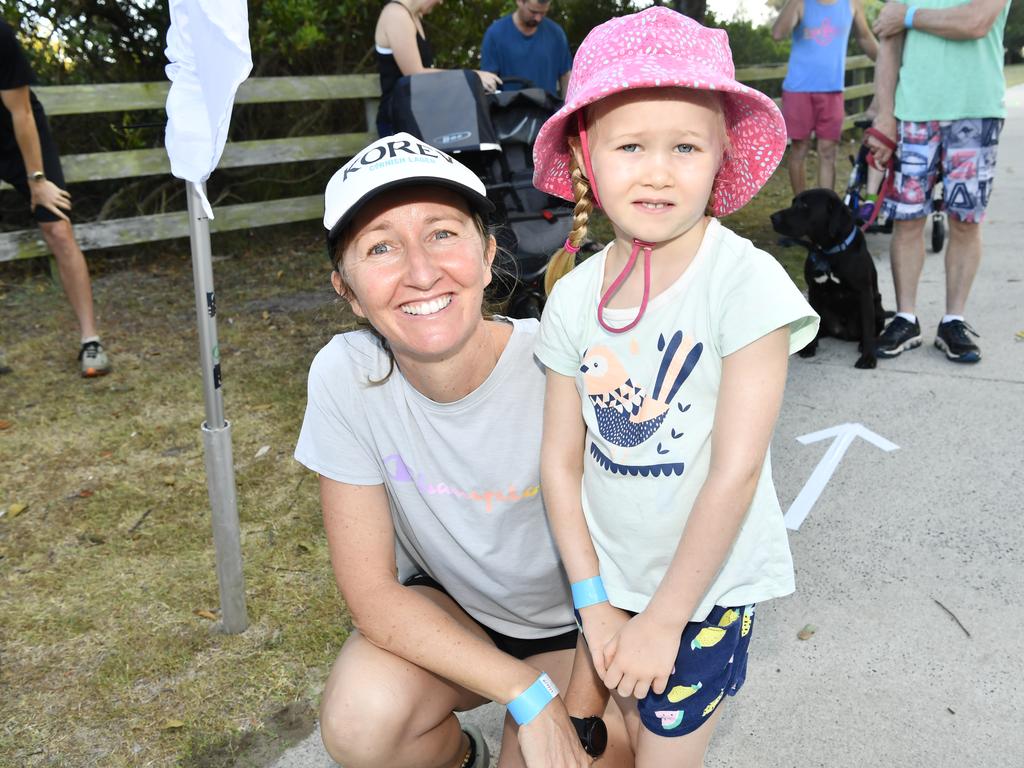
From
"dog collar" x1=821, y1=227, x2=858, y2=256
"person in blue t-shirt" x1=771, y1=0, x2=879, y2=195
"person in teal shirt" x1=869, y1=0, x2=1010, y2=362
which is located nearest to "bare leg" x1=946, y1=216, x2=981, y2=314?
"person in teal shirt" x1=869, y1=0, x2=1010, y2=362

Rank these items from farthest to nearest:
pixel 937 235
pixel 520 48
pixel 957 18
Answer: pixel 937 235 → pixel 520 48 → pixel 957 18

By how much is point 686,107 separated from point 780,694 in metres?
1.65

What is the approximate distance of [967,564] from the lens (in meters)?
2.96

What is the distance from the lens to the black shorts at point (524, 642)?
7.07 ft

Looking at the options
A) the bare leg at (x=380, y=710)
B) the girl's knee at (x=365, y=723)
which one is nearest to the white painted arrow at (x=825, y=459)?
the bare leg at (x=380, y=710)

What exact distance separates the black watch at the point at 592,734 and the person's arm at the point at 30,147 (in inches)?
→ 164

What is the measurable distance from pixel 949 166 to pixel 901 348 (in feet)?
3.03

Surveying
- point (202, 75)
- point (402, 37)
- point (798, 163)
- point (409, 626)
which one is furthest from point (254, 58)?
point (409, 626)

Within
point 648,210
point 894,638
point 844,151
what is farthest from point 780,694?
point 844,151

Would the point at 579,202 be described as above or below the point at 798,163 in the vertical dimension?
above

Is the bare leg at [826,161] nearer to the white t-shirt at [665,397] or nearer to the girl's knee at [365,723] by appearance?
the white t-shirt at [665,397]

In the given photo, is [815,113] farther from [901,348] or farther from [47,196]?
[47,196]

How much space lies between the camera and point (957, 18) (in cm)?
429

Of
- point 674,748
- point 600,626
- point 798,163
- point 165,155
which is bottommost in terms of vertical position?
point 674,748
